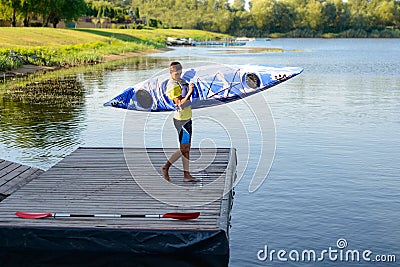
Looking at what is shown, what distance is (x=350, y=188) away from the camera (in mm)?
17797

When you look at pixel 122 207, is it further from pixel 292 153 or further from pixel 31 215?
pixel 292 153

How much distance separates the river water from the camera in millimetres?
13820

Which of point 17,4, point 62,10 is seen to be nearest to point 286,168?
point 17,4

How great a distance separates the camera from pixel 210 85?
19.5 m

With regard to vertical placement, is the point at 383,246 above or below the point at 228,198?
below

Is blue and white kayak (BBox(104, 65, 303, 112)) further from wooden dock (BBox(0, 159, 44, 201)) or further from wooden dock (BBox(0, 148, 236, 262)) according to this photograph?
wooden dock (BBox(0, 159, 44, 201))

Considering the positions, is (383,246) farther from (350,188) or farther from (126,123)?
(126,123)

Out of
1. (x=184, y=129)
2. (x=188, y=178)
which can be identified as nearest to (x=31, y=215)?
(x=184, y=129)

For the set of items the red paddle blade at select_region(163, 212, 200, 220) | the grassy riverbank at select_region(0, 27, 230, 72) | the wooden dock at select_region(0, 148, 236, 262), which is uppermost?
the red paddle blade at select_region(163, 212, 200, 220)

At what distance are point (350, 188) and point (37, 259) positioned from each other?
29.1 feet

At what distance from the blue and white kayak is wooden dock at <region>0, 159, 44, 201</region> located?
4.17m

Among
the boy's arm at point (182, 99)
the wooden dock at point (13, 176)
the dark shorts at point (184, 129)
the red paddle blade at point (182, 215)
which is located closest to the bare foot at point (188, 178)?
the dark shorts at point (184, 129)

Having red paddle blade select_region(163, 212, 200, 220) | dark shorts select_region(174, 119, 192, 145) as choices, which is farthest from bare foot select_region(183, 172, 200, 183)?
red paddle blade select_region(163, 212, 200, 220)

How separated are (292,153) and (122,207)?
10.4 m
